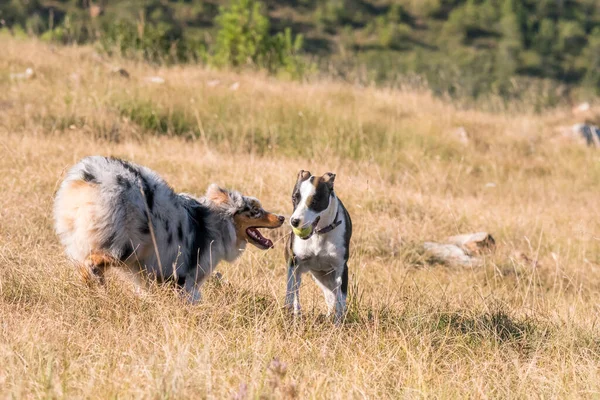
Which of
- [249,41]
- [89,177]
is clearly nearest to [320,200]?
[89,177]

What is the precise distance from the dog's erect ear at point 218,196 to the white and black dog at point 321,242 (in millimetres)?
494

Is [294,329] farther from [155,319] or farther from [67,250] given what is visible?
[67,250]

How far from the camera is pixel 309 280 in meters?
5.67

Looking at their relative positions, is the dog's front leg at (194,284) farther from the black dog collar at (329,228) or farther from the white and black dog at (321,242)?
the black dog collar at (329,228)

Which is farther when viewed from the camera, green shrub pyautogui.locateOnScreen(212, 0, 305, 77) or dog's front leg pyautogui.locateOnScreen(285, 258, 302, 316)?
green shrub pyautogui.locateOnScreen(212, 0, 305, 77)

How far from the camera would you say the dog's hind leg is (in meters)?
4.09

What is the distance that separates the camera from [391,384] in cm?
353

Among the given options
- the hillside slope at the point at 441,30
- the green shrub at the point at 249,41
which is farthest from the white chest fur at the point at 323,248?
the hillside slope at the point at 441,30

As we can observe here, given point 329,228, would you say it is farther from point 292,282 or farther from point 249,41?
point 249,41

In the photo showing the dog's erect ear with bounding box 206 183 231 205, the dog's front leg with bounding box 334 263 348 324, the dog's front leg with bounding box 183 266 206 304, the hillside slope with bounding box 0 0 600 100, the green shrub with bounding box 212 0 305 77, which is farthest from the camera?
the hillside slope with bounding box 0 0 600 100

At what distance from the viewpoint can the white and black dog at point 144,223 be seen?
4.00 meters

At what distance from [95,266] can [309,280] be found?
1.94 metres

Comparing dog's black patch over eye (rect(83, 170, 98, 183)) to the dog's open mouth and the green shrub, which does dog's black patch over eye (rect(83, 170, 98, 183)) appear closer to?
the dog's open mouth

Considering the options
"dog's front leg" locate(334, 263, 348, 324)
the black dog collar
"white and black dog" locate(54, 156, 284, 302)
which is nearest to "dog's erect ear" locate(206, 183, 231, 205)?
"white and black dog" locate(54, 156, 284, 302)
